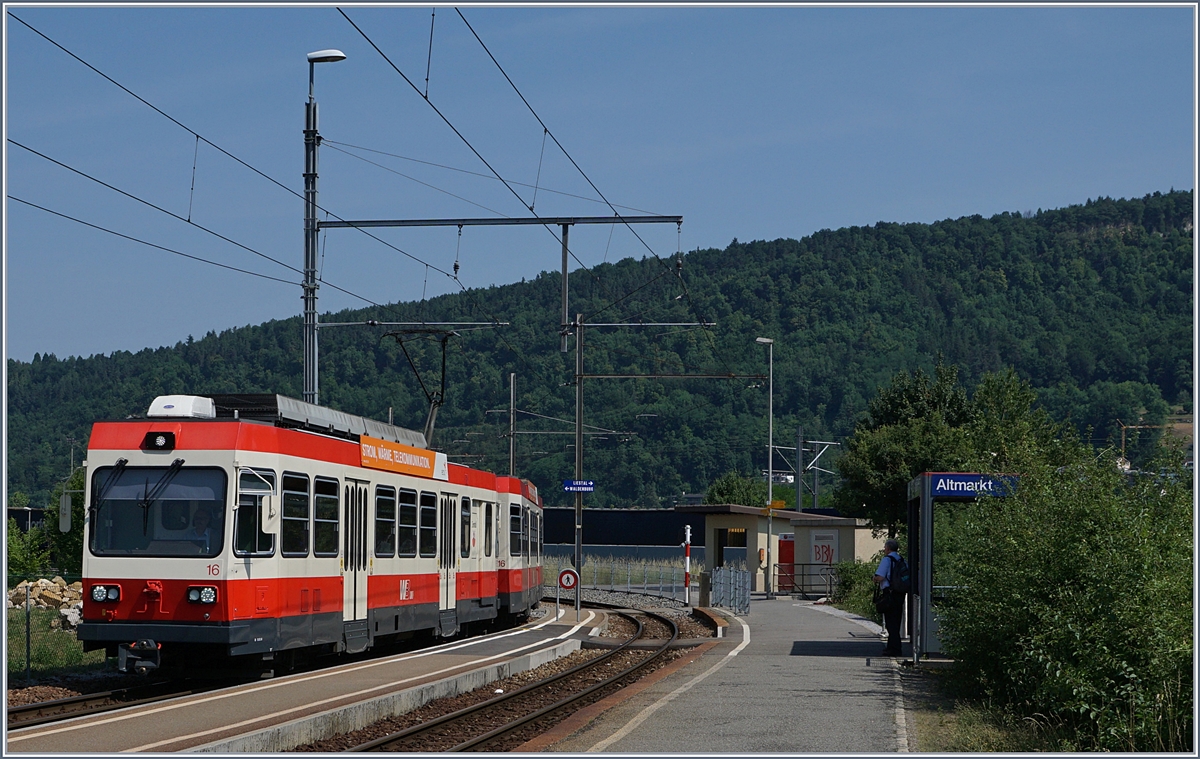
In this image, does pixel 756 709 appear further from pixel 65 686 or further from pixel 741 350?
pixel 741 350

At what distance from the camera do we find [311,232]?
71.9 feet

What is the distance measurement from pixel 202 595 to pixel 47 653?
559cm

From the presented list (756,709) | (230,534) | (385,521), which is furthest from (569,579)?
(756,709)

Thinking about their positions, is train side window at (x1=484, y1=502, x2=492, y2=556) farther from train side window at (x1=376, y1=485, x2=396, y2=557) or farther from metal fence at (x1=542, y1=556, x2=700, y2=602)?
metal fence at (x1=542, y1=556, x2=700, y2=602)

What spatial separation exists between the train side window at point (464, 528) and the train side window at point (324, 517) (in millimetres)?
6551

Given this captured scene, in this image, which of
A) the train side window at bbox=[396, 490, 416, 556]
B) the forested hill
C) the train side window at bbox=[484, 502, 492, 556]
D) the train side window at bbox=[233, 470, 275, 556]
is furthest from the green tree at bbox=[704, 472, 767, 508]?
the train side window at bbox=[233, 470, 275, 556]

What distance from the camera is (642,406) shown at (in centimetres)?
12525

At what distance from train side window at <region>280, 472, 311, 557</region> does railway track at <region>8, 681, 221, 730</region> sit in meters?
1.78

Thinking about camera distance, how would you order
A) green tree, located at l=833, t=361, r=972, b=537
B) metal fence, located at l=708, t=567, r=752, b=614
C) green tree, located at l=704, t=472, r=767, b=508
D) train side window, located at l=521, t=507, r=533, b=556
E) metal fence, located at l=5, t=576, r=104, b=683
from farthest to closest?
green tree, located at l=704, t=472, r=767, b=508
green tree, located at l=833, t=361, r=972, b=537
metal fence, located at l=708, t=567, r=752, b=614
train side window, located at l=521, t=507, r=533, b=556
metal fence, located at l=5, t=576, r=104, b=683

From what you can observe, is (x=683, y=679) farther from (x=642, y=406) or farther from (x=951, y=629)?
(x=642, y=406)

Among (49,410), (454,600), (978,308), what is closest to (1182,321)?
(978,308)

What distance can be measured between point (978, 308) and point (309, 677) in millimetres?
163998

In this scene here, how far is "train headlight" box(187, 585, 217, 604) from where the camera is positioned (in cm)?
1559

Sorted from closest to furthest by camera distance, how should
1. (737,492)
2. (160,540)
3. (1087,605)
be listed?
(1087,605) < (160,540) < (737,492)
